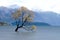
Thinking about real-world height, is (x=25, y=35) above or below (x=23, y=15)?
below

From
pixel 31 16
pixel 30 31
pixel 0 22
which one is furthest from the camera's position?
pixel 0 22

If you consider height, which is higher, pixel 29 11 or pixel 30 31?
pixel 29 11

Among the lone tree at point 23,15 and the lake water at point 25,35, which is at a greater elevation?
the lone tree at point 23,15

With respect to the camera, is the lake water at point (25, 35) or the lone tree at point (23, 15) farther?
the lone tree at point (23, 15)

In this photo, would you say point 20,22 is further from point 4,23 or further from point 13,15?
point 4,23

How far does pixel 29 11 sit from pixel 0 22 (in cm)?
5721

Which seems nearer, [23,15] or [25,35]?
[25,35]

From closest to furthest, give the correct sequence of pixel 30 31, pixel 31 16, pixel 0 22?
pixel 31 16
pixel 30 31
pixel 0 22

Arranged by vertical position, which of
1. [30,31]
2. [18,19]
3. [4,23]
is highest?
[18,19]

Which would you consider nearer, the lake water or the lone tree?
the lake water

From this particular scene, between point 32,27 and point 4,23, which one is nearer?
point 32,27

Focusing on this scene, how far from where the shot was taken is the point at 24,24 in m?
44.7

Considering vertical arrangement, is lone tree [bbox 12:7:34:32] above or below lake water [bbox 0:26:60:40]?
above

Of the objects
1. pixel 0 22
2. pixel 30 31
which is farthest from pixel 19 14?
pixel 0 22
